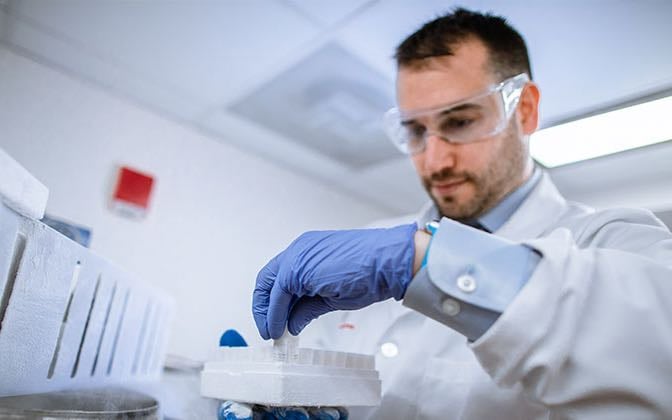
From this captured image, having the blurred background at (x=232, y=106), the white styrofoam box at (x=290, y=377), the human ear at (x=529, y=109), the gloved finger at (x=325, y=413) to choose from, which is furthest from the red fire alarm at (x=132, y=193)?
the human ear at (x=529, y=109)

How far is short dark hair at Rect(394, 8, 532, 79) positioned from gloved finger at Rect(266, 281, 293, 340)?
2.55 ft

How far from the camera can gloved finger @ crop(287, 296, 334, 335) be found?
67 centimetres

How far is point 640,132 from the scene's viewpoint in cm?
80

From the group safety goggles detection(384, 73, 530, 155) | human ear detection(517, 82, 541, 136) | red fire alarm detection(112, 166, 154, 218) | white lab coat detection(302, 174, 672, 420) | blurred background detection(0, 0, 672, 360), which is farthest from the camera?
red fire alarm detection(112, 166, 154, 218)

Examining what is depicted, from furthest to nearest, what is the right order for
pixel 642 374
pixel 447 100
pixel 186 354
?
pixel 186 354, pixel 447 100, pixel 642 374

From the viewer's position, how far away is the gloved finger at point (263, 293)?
0.69m

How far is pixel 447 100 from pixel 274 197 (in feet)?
2.41

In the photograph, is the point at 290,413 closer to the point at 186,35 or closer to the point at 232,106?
the point at 186,35

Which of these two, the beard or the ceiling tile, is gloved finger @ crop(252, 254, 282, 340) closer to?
the beard

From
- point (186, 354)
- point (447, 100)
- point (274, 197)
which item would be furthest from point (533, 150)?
point (186, 354)

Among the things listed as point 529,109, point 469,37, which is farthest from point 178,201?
point 529,109

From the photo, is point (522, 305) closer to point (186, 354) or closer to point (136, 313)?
point (136, 313)

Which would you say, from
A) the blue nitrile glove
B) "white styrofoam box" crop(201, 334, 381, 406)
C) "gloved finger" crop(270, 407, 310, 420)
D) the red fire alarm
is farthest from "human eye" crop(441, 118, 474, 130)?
the red fire alarm

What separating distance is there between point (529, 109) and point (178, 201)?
3.92ft
